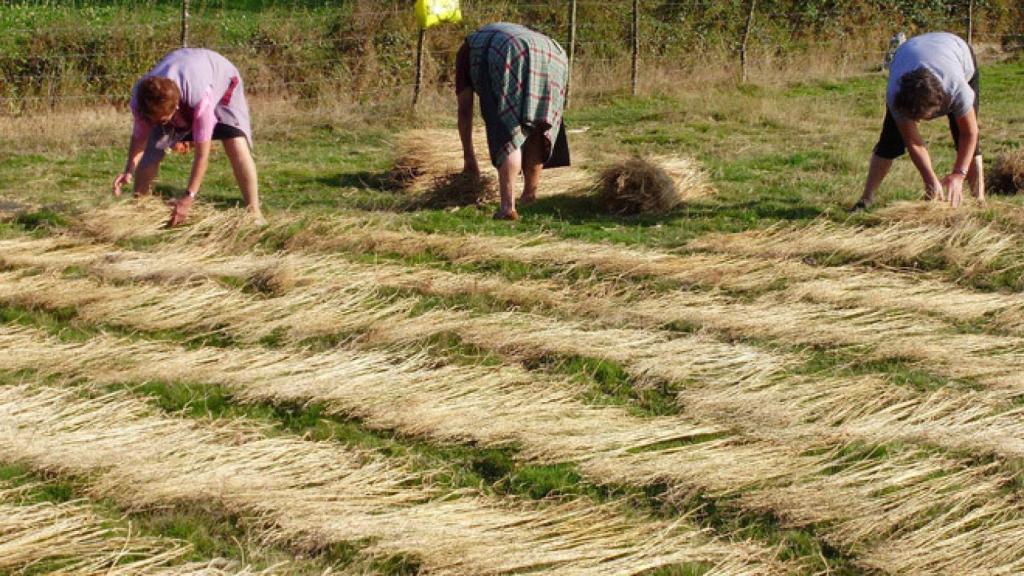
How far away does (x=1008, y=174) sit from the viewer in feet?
27.3

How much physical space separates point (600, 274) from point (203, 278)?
5.96 feet

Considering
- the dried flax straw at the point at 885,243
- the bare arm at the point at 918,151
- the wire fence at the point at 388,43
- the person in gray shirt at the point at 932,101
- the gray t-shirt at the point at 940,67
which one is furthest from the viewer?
the wire fence at the point at 388,43

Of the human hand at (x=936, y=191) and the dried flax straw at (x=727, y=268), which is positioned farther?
the human hand at (x=936, y=191)

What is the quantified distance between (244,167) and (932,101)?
3.59 metres

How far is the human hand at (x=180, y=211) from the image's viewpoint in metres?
7.11

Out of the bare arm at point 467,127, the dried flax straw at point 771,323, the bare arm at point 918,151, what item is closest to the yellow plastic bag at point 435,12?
the bare arm at point 467,127

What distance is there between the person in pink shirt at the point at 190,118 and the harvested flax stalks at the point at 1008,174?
4.47 metres

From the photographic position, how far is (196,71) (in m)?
6.89

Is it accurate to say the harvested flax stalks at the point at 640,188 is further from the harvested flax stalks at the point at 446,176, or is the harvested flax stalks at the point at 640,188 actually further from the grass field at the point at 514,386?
the harvested flax stalks at the point at 446,176

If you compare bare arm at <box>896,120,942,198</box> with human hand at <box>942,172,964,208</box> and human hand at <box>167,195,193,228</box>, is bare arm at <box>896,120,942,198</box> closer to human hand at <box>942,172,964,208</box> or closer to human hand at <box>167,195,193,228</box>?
human hand at <box>942,172,964,208</box>

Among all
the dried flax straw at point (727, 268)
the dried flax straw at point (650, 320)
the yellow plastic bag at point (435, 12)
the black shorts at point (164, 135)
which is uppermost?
the yellow plastic bag at point (435, 12)

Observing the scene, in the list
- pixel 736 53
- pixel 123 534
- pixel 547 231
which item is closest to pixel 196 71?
pixel 547 231

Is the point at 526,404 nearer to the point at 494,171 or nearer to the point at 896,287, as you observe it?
the point at 896,287

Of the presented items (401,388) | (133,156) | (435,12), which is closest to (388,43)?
(435,12)
